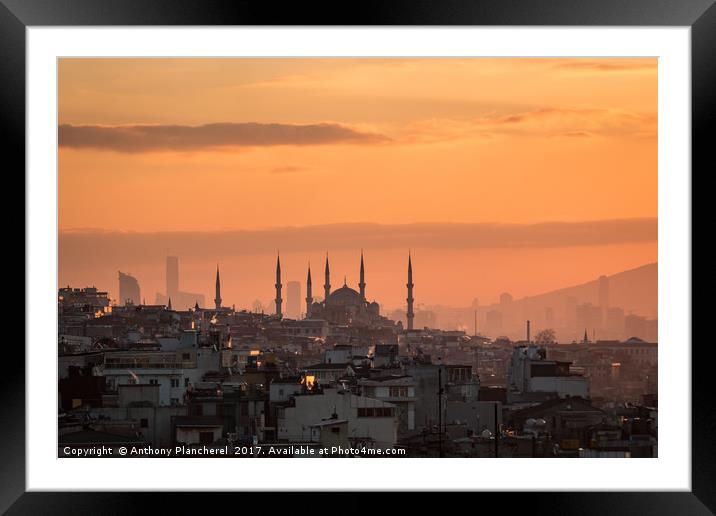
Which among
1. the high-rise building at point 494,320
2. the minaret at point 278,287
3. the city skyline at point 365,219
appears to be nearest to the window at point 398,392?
→ the city skyline at point 365,219

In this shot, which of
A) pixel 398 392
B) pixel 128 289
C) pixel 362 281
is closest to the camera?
pixel 398 392

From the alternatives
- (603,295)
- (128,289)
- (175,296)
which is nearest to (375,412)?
(175,296)

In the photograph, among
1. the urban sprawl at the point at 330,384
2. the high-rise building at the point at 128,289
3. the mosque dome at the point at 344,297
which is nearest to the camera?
the urban sprawl at the point at 330,384

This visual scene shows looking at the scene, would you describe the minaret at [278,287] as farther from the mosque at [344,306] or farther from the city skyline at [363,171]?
the city skyline at [363,171]

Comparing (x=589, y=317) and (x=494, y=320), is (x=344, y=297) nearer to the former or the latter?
(x=494, y=320)

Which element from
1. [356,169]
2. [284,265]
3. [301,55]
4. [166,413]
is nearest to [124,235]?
[284,265]

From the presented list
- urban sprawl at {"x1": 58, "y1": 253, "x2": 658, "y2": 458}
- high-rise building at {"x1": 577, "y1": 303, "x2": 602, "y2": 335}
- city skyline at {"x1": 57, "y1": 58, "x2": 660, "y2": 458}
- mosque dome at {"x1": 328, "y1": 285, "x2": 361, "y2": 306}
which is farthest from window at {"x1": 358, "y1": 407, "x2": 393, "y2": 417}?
mosque dome at {"x1": 328, "y1": 285, "x2": 361, "y2": 306}
